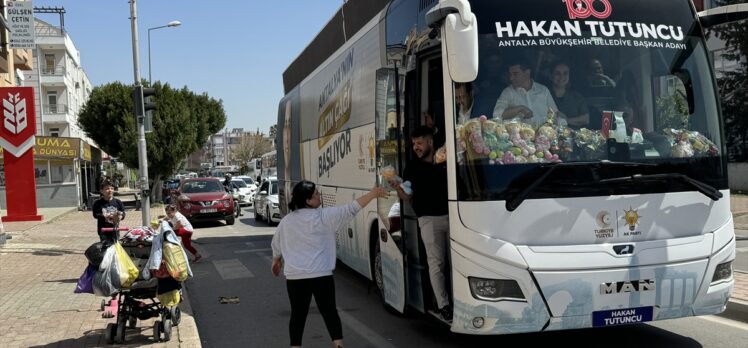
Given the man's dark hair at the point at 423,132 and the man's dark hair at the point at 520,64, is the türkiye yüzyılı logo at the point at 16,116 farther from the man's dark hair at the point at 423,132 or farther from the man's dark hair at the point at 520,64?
the man's dark hair at the point at 520,64

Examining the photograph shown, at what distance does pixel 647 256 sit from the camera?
495 centimetres

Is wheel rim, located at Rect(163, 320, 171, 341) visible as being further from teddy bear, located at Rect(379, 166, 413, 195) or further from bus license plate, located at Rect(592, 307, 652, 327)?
bus license plate, located at Rect(592, 307, 652, 327)

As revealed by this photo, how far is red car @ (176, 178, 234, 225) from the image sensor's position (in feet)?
70.9

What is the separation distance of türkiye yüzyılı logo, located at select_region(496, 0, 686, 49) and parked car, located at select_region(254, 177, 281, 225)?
16.6 m

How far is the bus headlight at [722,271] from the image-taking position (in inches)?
204

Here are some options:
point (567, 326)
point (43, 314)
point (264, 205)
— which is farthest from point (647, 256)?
point (264, 205)

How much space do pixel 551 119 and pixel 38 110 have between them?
5872cm

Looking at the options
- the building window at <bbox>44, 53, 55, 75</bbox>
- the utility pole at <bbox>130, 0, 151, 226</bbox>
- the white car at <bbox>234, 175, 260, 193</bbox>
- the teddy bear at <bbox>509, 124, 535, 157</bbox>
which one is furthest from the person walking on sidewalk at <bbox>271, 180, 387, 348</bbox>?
the building window at <bbox>44, 53, 55, 75</bbox>

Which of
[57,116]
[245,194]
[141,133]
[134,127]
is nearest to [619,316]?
[141,133]

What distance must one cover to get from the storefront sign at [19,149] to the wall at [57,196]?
33.9ft

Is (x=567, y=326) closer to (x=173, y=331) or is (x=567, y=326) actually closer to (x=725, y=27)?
(x=173, y=331)

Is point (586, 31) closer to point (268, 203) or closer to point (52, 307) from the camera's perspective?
point (52, 307)

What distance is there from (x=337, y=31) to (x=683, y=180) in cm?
848

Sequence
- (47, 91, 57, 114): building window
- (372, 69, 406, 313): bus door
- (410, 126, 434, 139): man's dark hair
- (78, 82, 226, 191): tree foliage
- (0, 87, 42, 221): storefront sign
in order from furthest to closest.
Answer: (47, 91, 57, 114): building window, (78, 82, 226, 191): tree foliage, (0, 87, 42, 221): storefront sign, (372, 69, 406, 313): bus door, (410, 126, 434, 139): man's dark hair
